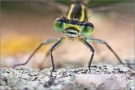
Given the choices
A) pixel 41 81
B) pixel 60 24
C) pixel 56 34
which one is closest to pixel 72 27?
pixel 60 24

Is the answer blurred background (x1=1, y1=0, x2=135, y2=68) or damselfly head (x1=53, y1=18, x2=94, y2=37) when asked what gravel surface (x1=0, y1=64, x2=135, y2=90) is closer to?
damselfly head (x1=53, y1=18, x2=94, y2=37)

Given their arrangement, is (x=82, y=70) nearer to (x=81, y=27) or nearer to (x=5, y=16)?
(x=81, y=27)

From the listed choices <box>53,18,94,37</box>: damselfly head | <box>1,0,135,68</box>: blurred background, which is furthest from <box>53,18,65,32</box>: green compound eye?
<box>1,0,135,68</box>: blurred background

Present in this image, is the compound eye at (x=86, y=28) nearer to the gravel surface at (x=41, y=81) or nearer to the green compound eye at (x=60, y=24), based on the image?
the green compound eye at (x=60, y=24)

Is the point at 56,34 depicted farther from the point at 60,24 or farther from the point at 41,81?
the point at 41,81

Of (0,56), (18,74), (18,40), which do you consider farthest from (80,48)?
(18,74)

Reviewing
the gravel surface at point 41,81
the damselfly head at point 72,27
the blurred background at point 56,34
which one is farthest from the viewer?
the blurred background at point 56,34

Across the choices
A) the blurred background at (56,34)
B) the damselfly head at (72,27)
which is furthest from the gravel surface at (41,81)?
the blurred background at (56,34)

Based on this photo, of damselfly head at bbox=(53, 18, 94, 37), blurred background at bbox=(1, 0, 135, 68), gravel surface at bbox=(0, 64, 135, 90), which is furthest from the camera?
blurred background at bbox=(1, 0, 135, 68)
